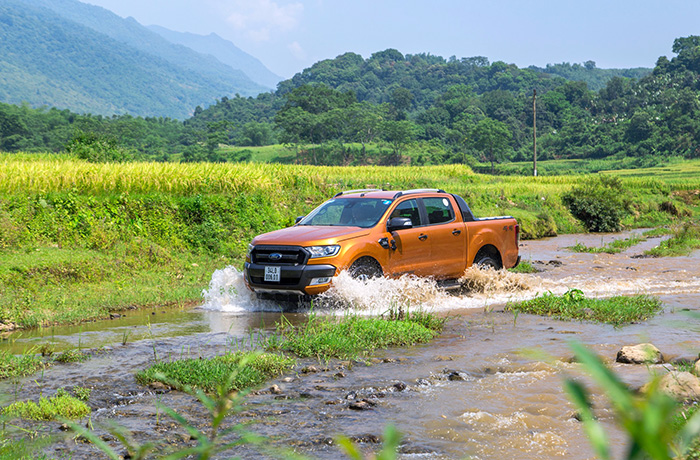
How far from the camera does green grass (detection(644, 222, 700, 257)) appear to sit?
18844mm

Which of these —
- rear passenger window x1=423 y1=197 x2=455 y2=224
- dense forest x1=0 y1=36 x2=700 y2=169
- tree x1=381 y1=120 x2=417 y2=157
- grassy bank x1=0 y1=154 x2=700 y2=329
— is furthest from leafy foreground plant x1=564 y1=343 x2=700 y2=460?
tree x1=381 y1=120 x2=417 y2=157

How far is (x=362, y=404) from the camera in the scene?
5945mm

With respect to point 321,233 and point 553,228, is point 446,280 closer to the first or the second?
point 321,233

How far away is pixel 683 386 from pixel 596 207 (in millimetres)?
26095

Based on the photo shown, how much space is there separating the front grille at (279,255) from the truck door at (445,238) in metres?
2.50

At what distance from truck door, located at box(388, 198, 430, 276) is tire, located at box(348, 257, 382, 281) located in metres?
0.29

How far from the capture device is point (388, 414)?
5.78m

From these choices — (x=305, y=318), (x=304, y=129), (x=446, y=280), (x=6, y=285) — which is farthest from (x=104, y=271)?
(x=304, y=129)

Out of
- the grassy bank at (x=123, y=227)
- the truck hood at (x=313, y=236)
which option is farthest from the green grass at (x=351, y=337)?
the grassy bank at (x=123, y=227)

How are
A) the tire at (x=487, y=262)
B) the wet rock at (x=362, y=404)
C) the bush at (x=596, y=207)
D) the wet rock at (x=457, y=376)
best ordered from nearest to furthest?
the wet rock at (x=362, y=404)
the wet rock at (x=457, y=376)
the tire at (x=487, y=262)
the bush at (x=596, y=207)

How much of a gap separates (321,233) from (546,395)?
17.7 feet

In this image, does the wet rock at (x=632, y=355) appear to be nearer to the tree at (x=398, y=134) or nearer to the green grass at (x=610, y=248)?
the green grass at (x=610, y=248)

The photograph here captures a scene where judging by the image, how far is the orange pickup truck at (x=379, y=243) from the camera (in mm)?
10562

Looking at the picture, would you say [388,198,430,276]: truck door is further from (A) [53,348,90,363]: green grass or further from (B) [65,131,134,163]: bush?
(B) [65,131,134,163]: bush
